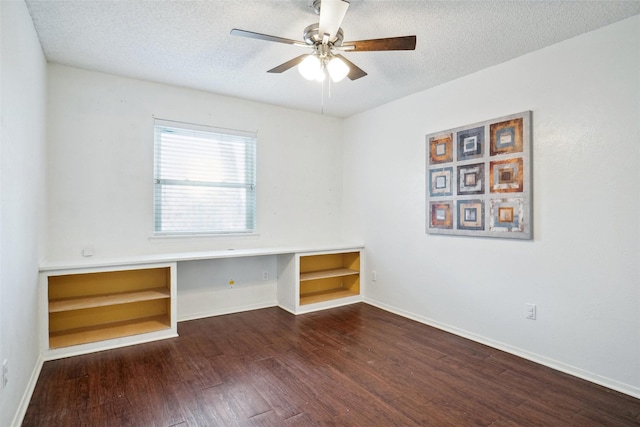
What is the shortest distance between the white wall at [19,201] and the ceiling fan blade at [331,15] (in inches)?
64.3

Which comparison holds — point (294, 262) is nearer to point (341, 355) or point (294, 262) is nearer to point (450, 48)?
point (341, 355)

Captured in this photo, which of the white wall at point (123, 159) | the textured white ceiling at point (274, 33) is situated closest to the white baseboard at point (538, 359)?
the white wall at point (123, 159)

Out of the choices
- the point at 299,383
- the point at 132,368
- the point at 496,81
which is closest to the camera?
the point at 299,383

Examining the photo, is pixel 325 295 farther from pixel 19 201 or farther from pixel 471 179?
pixel 19 201

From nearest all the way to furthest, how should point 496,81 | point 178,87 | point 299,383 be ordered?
point 299,383 → point 496,81 → point 178,87

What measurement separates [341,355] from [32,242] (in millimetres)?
2511

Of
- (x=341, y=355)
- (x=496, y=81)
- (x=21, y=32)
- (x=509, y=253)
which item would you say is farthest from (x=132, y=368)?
(x=496, y=81)

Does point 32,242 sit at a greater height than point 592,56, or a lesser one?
lesser

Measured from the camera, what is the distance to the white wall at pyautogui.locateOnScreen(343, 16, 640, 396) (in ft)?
7.94

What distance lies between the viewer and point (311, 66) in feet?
7.88

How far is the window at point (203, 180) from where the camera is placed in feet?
12.4

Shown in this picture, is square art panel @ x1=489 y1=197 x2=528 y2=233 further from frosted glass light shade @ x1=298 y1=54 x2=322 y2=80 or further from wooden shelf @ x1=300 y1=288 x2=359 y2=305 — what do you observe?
wooden shelf @ x1=300 y1=288 x2=359 y2=305

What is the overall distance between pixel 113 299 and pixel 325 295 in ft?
7.94

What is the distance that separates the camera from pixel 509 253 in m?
3.08
